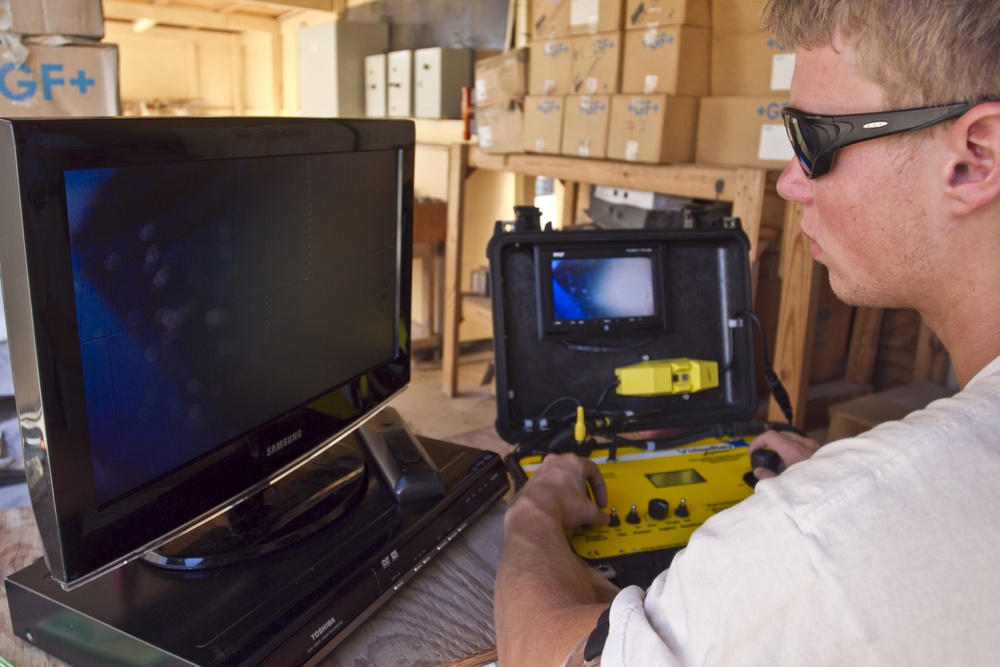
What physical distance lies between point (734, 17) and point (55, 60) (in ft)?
5.38

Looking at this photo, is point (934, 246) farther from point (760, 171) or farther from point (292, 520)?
point (760, 171)

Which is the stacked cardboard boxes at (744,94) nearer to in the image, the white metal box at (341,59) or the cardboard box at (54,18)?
the cardboard box at (54,18)

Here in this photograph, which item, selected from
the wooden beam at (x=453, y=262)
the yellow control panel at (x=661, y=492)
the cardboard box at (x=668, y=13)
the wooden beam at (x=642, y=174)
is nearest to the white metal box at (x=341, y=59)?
the wooden beam at (x=453, y=262)

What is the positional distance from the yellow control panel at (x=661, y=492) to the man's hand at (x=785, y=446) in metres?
0.03

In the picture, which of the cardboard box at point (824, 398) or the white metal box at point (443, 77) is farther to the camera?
the white metal box at point (443, 77)

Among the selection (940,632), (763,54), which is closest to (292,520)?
(940,632)

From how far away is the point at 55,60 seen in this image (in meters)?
1.19

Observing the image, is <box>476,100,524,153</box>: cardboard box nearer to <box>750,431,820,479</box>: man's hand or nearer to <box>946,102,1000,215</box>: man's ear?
<box>750,431,820,479</box>: man's hand

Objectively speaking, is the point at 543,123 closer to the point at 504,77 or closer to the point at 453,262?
the point at 504,77

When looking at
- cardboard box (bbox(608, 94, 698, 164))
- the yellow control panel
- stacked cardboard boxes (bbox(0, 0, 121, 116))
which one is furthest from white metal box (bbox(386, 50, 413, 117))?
the yellow control panel

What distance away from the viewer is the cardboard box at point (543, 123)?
8.50 ft

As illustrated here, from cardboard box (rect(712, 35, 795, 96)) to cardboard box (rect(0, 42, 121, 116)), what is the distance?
1.50 meters

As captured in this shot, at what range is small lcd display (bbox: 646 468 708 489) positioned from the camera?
110 centimetres

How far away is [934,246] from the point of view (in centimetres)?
65
